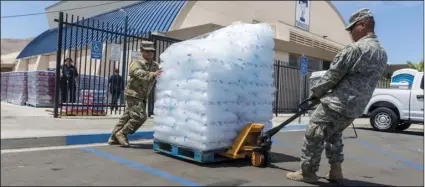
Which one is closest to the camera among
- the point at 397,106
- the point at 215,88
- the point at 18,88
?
the point at 215,88

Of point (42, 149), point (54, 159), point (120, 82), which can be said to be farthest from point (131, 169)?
point (120, 82)

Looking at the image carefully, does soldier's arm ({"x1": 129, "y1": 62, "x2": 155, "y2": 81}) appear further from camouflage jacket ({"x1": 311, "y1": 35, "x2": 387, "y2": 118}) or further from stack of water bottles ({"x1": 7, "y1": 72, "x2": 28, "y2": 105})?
stack of water bottles ({"x1": 7, "y1": 72, "x2": 28, "y2": 105})

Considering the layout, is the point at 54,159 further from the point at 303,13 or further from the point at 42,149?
the point at 303,13

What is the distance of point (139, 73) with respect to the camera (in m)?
6.50

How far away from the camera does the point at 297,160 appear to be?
630cm

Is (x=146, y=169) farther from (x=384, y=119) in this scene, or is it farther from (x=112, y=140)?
(x=384, y=119)

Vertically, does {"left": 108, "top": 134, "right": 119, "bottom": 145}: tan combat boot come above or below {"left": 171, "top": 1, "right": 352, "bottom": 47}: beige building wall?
below

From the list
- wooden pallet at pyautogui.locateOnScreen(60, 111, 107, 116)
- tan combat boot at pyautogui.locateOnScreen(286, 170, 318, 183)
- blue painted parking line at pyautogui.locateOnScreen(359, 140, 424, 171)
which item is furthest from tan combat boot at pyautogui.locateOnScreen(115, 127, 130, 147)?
blue painted parking line at pyautogui.locateOnScreen(359, 140, 424, 171)

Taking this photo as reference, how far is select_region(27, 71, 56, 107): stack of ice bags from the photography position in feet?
41.8

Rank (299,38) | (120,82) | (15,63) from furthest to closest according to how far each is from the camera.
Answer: (15,63) → (299,38) → (120,82)

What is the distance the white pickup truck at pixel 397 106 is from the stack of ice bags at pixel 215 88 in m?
6.62

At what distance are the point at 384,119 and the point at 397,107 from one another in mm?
517

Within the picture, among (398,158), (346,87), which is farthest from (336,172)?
(398,158)

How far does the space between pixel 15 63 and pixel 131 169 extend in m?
31.8
